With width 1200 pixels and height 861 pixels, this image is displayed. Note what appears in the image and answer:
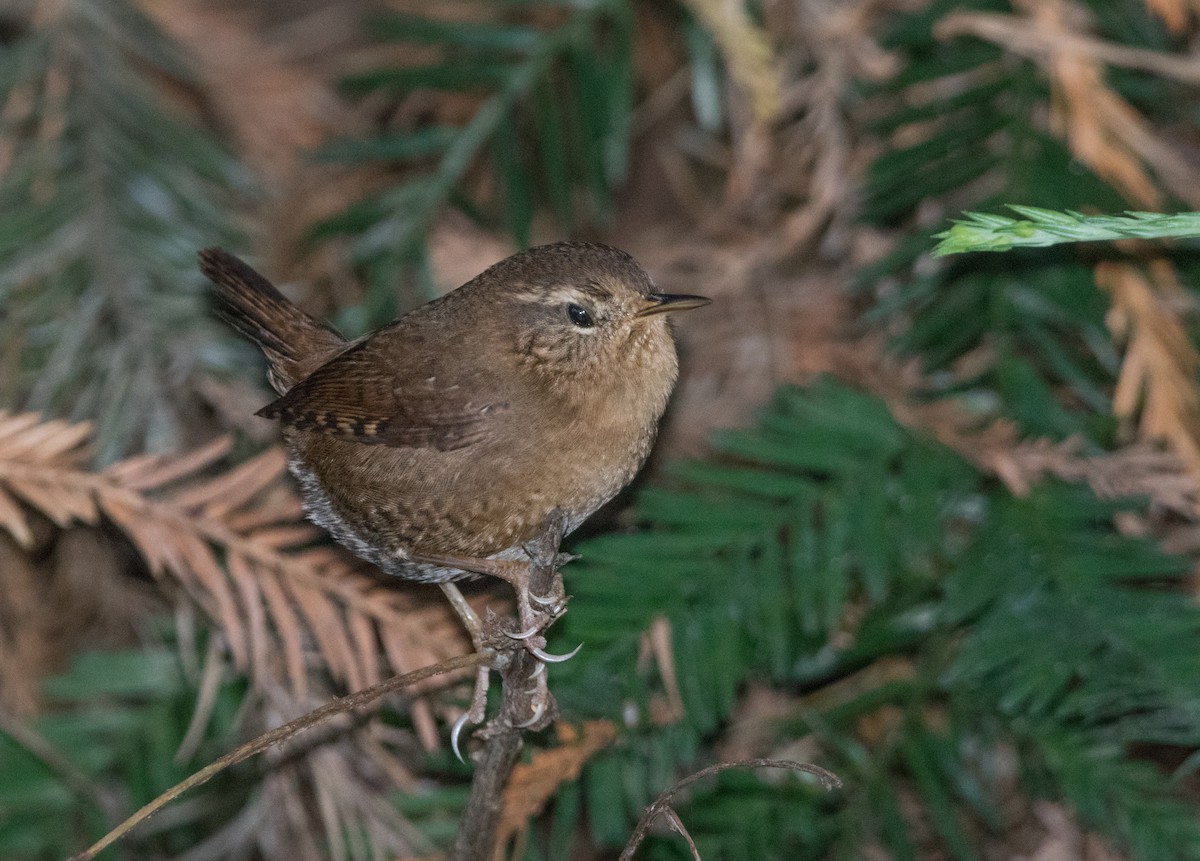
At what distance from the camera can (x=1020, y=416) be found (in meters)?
2.79

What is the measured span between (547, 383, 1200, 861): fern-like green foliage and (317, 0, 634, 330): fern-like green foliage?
2.85 feet

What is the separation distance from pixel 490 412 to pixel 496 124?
3.63ft

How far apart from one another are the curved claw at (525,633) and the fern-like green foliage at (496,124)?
1229 mm

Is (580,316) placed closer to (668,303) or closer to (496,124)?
(668,303)

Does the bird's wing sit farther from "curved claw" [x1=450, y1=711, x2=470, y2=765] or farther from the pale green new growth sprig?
the pale green new growth sprig

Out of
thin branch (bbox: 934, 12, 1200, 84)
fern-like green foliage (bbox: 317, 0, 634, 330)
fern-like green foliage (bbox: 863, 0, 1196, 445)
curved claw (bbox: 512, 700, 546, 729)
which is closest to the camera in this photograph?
curved claw (bbox: 512, 700, 546, 729)

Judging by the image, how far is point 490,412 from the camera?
2377 mm

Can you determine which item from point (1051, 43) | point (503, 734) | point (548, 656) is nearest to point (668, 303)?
point (548, 656)

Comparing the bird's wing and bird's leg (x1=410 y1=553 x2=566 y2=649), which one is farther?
the bird's wing

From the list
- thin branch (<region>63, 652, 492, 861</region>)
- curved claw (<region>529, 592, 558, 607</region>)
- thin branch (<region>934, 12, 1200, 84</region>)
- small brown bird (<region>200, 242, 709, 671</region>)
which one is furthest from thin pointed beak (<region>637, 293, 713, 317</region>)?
thin branch (<region>934, 12, 1200, 84</region>)

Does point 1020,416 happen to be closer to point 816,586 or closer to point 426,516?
point 816,586

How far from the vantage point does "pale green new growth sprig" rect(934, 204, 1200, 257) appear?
59.3 inches

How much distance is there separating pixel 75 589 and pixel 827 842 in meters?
1.73

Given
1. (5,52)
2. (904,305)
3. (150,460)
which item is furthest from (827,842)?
(5,52)
